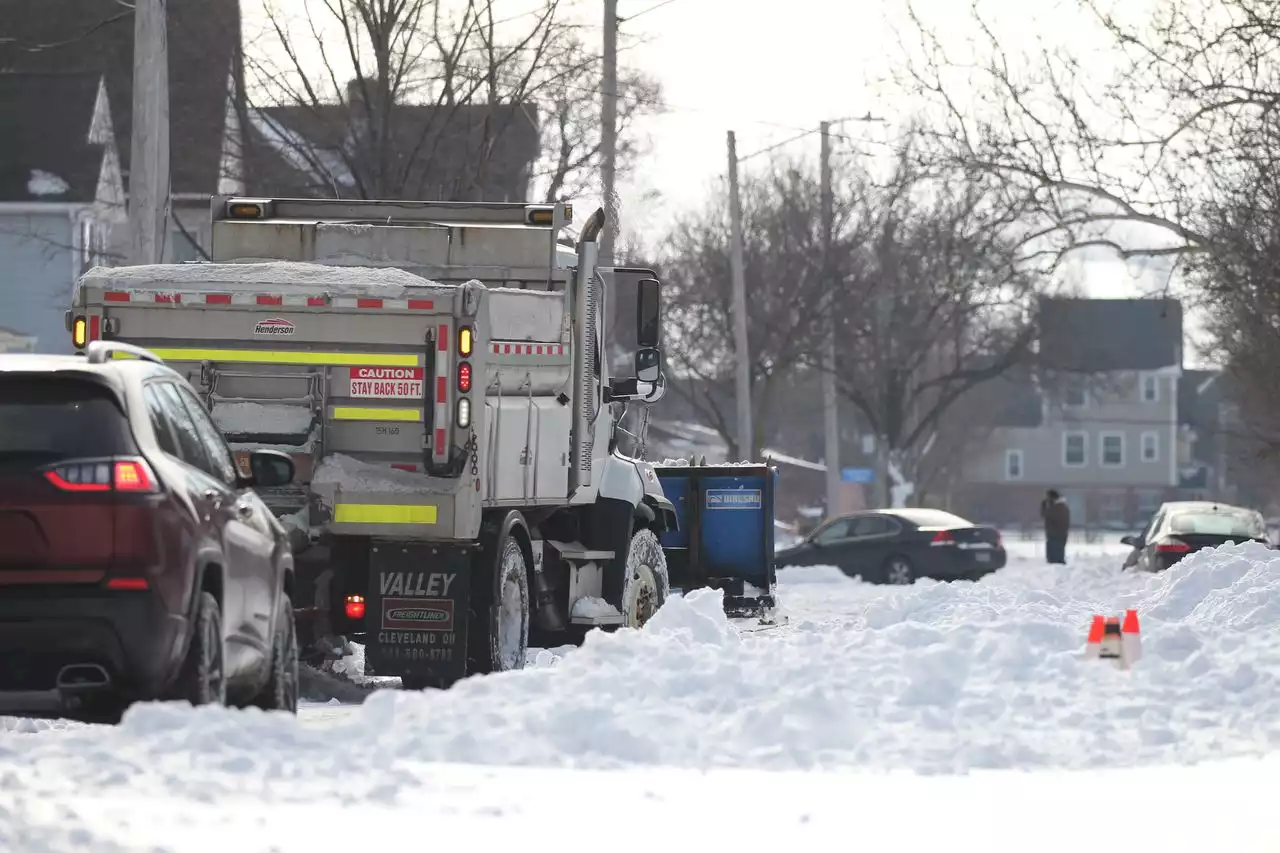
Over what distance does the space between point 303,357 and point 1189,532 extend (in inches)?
749

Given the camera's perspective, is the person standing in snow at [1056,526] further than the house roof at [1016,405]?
No

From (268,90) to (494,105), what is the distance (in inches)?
129

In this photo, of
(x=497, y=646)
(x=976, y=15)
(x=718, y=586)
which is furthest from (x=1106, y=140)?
(x=497, y=646)

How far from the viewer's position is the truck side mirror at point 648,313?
17.0m

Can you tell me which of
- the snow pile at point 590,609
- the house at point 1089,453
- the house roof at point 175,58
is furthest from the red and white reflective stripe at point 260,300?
the house at point 1089,453

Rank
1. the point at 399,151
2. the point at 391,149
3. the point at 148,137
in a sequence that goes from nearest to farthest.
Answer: the point at 148,137 → the point at 391,149 → the point at 399,151

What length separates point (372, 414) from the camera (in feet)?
45.7

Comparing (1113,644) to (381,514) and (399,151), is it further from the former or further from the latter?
(399,151)

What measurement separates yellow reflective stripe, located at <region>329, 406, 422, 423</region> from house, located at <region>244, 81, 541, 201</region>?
1714cm

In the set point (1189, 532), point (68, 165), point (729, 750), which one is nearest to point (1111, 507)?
point (68, 165)

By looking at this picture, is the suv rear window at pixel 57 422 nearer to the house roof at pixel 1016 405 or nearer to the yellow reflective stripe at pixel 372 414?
the yellow reflective stripe at pixel 372 414

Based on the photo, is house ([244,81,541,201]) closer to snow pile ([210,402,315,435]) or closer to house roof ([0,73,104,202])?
house roof ([0,73,104,202])

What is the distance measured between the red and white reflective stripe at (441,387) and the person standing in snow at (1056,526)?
1252 inches

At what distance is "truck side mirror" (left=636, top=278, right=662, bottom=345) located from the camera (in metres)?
17.0
